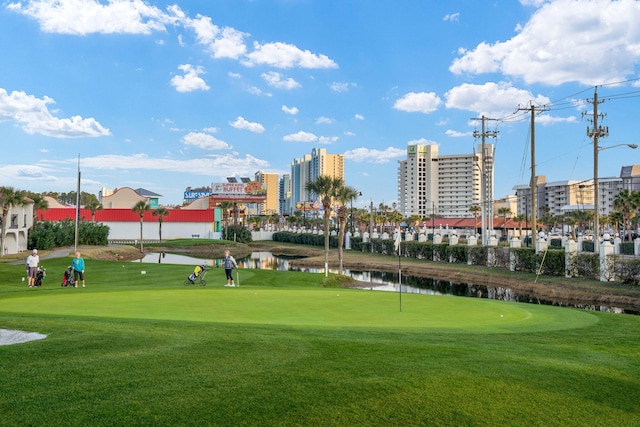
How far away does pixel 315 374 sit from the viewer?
7.03 metres

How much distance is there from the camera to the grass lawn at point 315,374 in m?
5.73

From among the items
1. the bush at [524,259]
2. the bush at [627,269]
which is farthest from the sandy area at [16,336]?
the bush at [524,259]

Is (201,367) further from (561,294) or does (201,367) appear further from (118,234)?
(118,234)

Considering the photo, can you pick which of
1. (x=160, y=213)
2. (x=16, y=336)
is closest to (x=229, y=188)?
(x=160, y=213)

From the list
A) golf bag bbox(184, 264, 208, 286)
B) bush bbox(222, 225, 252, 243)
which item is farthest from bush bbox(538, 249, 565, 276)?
bush bbox(222, 225, 252, 243)

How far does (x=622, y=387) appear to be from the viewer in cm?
734

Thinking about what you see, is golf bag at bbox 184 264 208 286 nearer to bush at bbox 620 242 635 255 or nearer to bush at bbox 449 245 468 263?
bush at bbox 620 242 635 255

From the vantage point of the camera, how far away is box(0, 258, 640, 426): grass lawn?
18.8ft

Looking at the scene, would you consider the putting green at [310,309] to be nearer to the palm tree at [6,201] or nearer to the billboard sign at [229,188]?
the palm tree at [6,201]

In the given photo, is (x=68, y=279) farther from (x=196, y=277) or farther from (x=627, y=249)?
(x=627, y=249)

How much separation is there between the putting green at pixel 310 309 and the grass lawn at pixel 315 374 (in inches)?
22.9

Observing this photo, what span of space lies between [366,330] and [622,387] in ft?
17.7

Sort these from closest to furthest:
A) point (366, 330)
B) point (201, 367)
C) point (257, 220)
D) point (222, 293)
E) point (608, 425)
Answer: point (608, 425) → point (201, 367) → point (366, 330) → point (222, 293) → point (257, 220)

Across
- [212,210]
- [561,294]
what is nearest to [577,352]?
[561,294]
